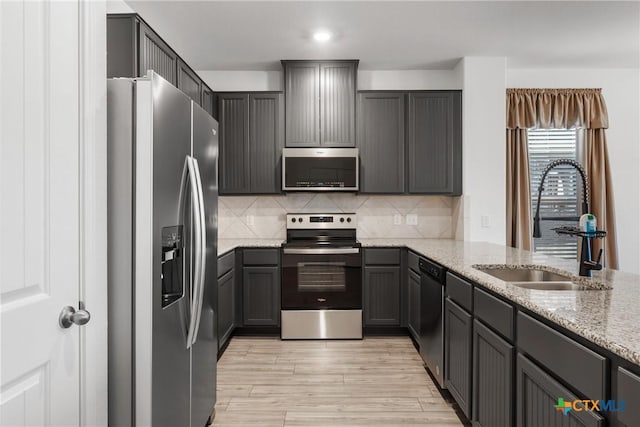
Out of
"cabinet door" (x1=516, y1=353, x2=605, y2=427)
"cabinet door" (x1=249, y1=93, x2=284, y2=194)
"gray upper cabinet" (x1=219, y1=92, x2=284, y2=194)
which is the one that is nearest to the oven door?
"cabinet door" (x1=249, y1=93, x2=284, y2=194)

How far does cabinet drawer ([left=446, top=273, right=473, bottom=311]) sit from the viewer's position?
220 cm

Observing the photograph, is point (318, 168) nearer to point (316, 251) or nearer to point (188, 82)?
point (316, 251)

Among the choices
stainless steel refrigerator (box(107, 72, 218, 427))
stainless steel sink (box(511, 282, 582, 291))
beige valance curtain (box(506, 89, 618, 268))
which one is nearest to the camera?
stainless steel refrigerator (box(107, 72, 218, 427))

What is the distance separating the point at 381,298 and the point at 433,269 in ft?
3.84

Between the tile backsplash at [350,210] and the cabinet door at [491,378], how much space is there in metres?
2.37

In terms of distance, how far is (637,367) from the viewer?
1.03 meters

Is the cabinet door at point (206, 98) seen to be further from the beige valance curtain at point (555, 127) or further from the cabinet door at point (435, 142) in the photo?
the beige valance curtain at point (555, 127)

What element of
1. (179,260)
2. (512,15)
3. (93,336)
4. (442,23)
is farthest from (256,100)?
(93,336)

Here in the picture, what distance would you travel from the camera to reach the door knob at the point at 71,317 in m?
1.17

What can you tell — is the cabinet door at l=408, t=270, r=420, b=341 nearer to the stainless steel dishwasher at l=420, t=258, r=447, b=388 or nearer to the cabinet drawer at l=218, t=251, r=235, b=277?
Result: the stainless steel dishwasher at l=420, t=258, r=447, b=388

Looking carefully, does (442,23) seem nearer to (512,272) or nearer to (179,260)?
(512,272)

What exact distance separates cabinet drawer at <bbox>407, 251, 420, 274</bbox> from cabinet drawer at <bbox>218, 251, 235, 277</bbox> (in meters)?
1.59

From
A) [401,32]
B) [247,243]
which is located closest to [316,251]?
[247,243]

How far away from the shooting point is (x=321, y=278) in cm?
388
